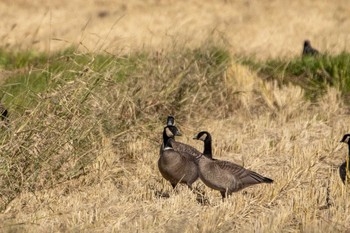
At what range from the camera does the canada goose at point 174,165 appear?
33.7 ft

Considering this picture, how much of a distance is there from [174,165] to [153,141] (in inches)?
79.5

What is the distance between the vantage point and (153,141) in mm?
12258

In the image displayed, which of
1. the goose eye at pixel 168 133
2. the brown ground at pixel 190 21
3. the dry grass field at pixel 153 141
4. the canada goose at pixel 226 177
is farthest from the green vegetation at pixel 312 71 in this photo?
the canada goose at pixel 226 177

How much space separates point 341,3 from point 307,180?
1870cm

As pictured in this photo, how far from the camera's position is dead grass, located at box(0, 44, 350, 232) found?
877 cm

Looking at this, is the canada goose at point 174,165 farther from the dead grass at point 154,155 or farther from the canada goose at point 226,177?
the canada goose at point 226,177

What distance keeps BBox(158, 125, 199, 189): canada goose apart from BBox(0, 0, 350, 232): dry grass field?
0.61 ft

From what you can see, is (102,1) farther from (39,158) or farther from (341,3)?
(39,158)

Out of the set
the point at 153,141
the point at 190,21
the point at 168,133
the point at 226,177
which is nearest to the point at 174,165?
the point at 168,133

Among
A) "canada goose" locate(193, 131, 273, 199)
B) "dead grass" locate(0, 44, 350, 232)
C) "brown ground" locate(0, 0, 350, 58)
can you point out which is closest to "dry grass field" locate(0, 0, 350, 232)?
"dead grass" locate(0, 44, 350, 232)

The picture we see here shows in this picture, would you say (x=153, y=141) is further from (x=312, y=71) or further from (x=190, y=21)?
(x=190, y=21)

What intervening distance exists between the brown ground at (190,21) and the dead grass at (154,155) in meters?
5.45

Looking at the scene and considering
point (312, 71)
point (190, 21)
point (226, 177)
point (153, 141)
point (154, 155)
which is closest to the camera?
point (226, 177)

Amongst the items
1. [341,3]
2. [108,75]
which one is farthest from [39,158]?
[341,3]
